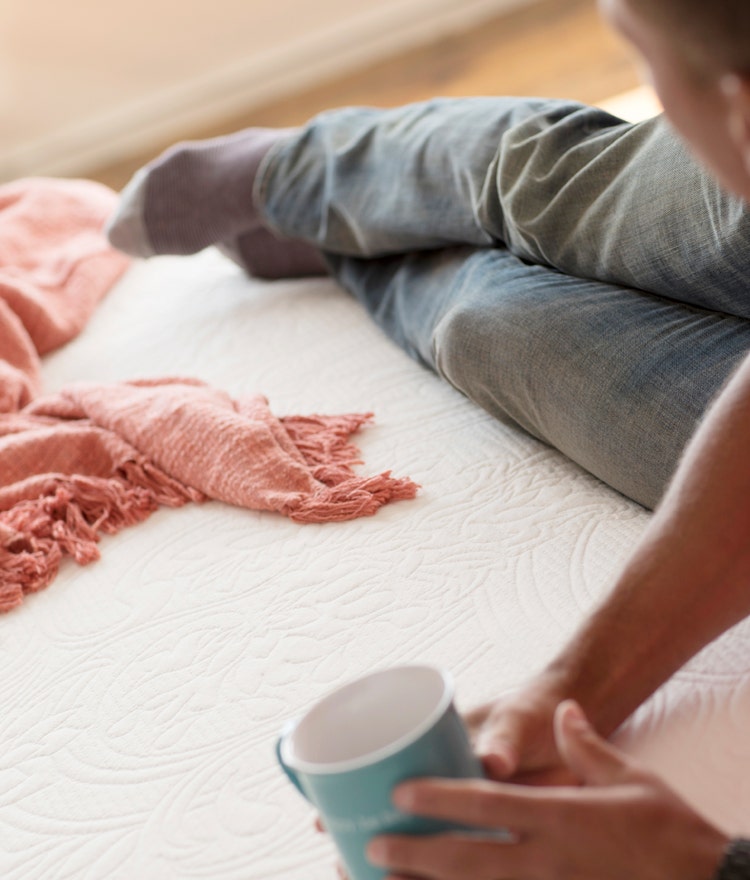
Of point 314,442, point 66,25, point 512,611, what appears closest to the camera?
point 512,611

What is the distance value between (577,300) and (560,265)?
0.30 ft

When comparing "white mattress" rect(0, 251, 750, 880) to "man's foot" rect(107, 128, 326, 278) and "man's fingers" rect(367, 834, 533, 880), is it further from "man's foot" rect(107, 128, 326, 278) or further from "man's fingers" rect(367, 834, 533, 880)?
"man's foot" rect(107, 128, 326, 278)

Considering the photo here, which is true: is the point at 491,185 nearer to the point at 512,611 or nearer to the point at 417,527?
the point at 417,527

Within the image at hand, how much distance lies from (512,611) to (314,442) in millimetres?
372

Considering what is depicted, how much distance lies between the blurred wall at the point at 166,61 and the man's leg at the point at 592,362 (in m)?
2.21

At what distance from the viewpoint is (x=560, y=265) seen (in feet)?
3.38

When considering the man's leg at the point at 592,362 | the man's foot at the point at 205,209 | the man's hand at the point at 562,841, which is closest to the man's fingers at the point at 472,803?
the man's hand at the point at 562,841

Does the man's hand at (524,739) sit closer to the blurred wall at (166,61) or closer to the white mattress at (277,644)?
the white mattress at (277,644)

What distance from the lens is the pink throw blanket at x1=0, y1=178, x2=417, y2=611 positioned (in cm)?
102

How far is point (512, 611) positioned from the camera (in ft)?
2.56

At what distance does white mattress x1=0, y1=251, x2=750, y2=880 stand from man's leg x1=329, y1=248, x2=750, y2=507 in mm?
47

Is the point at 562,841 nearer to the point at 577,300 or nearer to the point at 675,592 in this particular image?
Result: the point at 675,592

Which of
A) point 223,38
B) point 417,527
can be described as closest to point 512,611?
point 417,527

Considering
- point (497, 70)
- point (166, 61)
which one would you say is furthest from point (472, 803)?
point (166, 61)
